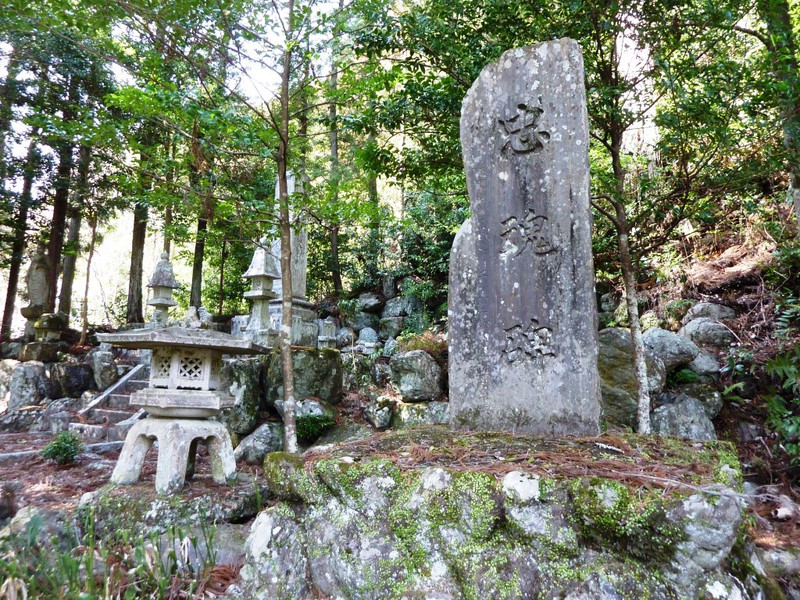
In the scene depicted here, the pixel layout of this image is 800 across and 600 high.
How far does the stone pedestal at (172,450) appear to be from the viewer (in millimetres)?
4477

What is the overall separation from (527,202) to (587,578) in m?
2.27

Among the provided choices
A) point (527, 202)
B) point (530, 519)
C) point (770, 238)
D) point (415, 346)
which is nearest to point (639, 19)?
point (527, 202)

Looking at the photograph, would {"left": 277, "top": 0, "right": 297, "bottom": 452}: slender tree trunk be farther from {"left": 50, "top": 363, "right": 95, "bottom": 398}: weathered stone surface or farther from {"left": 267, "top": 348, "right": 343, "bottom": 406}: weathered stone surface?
{"left": 50, "top": 363, "right": 95, "bottom": 398}: weathered stone surface

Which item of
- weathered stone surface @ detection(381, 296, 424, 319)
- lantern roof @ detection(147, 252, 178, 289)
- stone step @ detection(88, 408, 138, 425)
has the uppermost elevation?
lantern roof @ detection(147, 252, 178, 289)

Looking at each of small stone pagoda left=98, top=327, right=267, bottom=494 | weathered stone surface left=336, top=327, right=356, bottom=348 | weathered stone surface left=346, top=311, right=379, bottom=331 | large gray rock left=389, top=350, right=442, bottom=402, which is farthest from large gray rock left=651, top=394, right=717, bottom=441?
weathered stone surface left=346, top=311, right=379, bottom=331

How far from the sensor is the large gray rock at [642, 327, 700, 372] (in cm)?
559

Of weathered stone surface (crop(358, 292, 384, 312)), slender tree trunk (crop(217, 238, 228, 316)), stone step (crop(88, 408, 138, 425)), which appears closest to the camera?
stone step (crop(88, 408, 138, 425))

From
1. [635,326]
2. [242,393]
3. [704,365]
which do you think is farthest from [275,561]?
[704,365]

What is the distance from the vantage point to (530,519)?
1.91 metres

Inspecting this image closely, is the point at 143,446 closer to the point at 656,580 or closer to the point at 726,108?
the point at 656,580

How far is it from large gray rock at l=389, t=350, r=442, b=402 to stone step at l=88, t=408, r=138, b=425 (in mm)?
5145

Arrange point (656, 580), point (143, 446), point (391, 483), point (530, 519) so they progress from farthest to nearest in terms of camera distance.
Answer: point (143, 446) < point (391, 483) < point (530, 519) < point (656, 580)

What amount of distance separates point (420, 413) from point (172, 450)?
2.89 meters

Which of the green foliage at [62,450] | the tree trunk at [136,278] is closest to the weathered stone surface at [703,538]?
the green foliage at [62,450]
